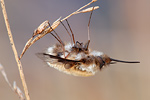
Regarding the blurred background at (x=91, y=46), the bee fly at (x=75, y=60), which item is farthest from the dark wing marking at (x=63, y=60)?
the blurred background at (x=91, y=46)

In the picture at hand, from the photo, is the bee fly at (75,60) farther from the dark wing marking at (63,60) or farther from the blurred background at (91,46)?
the blurred background at (91,46)

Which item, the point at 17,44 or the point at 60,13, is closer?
the point at 17,44

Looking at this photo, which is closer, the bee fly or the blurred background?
the bee fly

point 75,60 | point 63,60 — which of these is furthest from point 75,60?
point 63,60

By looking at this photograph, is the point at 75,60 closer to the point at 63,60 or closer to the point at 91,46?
the point at 63,60

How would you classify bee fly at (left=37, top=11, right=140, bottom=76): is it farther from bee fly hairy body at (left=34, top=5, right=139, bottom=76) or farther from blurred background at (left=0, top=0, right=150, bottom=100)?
blurred background at (left=0, top=0, right=150, bottom=100)

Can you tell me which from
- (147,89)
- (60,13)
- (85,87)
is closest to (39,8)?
(60,13)

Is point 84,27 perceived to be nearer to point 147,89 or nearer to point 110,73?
point 110,73

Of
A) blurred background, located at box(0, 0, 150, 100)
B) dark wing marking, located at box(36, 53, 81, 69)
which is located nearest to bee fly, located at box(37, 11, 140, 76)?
dark wing marking, located at box(36, 53, 81, 69)
